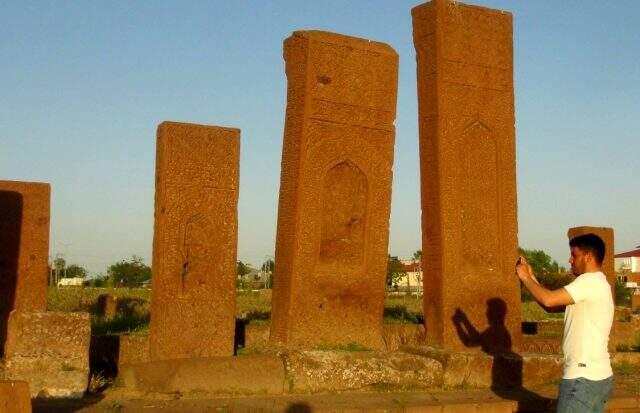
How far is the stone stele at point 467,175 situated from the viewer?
968 centimetres

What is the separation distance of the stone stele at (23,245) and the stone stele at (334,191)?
3.26 metres

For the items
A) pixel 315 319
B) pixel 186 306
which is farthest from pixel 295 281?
pixel 186 306

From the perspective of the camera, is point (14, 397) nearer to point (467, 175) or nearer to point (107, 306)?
point (467, 175)

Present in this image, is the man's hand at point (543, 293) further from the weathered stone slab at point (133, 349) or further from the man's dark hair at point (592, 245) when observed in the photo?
the weathered stone slab at point (133, 349)

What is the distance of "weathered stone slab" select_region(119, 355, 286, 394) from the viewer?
768 cm

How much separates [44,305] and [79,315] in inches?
137

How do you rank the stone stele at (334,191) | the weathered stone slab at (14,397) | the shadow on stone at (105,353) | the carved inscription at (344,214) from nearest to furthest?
the weathered stone slab at (14,397), the shadow on stone at (105,353), the stone stele at (334,191), the carved inscription at (344,214)

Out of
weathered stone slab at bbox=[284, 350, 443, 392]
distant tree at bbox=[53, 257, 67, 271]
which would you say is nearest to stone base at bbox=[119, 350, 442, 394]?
weathered stone slab at bbox=[284, 350, 443, 392]

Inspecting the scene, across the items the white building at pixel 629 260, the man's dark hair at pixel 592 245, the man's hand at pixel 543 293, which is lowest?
the man's hand at pixel 543 293

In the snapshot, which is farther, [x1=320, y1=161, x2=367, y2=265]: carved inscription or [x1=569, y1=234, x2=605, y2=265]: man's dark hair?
[x1=320, y1=161, x2=367, y2=265]: carved inscription

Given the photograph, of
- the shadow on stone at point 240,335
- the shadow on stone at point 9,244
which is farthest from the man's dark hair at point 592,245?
the shadow on stone at point 9,244

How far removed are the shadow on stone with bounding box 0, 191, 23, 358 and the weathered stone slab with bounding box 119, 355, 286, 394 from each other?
3469mm

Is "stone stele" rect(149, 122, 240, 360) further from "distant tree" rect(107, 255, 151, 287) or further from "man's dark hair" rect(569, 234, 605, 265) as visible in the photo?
"distant tree" rect(107, 255, 151, 287)

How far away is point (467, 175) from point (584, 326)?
207 inches
